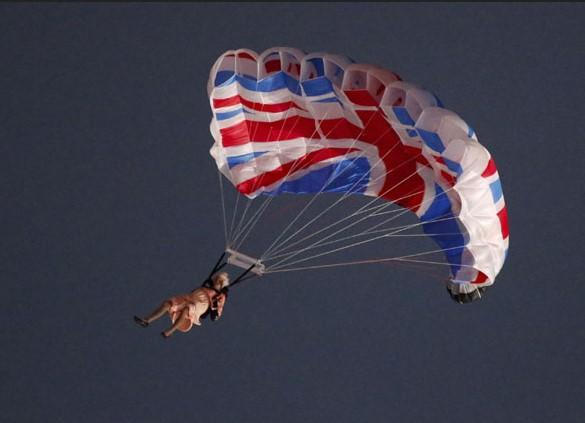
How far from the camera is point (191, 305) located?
8172 mm

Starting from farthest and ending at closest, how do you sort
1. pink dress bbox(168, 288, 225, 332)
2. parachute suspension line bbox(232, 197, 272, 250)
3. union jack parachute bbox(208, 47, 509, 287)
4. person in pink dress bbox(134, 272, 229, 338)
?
parachute suspension line bbox(232, 197, 272, 250)
pink dress bbox(168, 288, 225, 332)
person in pink dress bbox(134, 272, 229, 338)
union jack parachute bbox(208, 47, 509, 287)

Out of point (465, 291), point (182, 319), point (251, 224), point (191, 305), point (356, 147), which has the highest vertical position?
point (356, 147)

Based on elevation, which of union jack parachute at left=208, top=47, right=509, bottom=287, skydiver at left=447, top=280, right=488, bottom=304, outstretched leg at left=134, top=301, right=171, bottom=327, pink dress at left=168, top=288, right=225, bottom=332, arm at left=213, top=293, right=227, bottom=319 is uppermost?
union jack parachute at left=208, top=47, right=509, bottom=287

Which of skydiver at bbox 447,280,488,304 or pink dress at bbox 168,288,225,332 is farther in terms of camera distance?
skydiver at bbox 447,280,488,304

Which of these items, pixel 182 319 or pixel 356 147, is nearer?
pixel 182 319

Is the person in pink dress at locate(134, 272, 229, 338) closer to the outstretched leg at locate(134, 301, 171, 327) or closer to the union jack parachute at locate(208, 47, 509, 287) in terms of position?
the outstretched leg at locate(134, 301, 171, 327)

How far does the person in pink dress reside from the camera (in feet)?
26.2

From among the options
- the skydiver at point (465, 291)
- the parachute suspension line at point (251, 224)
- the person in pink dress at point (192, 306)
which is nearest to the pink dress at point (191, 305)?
the person in pink dress at point (192, 306)

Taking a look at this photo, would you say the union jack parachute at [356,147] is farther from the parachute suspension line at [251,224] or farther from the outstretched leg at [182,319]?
the outstretched leg at [182,319]

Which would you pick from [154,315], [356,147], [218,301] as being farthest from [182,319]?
[356,147]

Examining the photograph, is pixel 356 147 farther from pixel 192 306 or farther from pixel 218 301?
pixel 192 306

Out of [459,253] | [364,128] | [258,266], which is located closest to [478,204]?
[459,253]

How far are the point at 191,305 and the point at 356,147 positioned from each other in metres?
1.74

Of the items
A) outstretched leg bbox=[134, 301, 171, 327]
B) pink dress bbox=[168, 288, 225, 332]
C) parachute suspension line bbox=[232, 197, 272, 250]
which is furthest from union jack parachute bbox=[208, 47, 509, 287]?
outstretched leg bbox=[134, 301, 171, 327]
